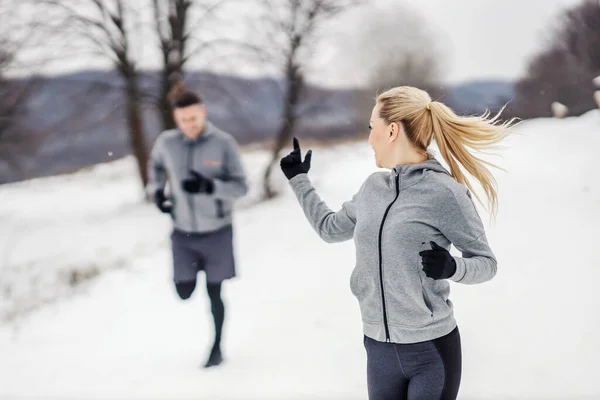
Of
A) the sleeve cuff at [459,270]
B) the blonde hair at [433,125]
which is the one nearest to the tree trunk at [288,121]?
the blonde hair at [433,125]

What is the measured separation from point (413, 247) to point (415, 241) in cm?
1

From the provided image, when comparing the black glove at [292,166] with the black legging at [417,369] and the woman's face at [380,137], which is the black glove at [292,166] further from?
the black legging at [417,369]

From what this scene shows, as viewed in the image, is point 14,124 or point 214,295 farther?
point 14,124

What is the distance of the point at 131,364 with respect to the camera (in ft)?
6.66

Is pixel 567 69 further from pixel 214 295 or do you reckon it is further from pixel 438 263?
pixel 214 295

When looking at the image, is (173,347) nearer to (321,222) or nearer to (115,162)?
(115,162)

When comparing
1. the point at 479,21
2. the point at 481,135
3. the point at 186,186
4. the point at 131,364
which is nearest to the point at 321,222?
the point at 481,135

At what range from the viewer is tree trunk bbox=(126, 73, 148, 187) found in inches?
89.3

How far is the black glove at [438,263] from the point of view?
90cm

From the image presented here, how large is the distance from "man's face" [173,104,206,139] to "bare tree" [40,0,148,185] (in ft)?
2.08

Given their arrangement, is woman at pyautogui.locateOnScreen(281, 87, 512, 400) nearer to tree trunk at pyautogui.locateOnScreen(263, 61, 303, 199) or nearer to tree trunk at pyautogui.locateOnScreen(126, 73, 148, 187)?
tree trunk at pyautogui.locateOnScreen(263, 61, 303, 199)

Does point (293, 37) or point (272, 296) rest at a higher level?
point (293, 37)

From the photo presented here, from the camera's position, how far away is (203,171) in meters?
1.82

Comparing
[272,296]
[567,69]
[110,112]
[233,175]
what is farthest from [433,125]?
[110,112]
